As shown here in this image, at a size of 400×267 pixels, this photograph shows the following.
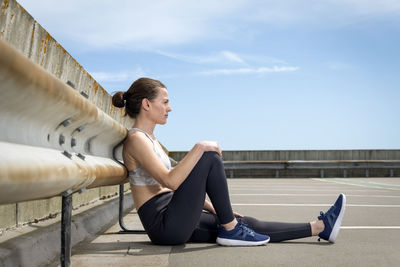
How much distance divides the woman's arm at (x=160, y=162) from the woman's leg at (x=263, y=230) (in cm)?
55

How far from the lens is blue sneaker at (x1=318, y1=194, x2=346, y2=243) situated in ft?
12.0

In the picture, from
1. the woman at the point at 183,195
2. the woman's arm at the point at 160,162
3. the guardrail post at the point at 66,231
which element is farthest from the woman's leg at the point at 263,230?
the guardrail post at the point at 66,231

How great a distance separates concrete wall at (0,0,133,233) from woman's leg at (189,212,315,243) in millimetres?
1211

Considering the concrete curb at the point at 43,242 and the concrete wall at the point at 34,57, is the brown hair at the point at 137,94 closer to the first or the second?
the concrete wall at the point at 34,57

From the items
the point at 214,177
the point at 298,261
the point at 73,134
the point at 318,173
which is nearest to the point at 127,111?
the point at 214,177

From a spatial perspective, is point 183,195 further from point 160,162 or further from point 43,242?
point 43,242

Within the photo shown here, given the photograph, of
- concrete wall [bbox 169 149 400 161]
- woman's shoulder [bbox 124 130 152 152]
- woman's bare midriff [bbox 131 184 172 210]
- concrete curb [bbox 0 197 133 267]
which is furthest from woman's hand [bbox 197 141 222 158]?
concrete wall [bbox 169 149 400 161]

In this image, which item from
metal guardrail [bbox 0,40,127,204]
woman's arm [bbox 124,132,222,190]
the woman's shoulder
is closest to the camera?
metal guardrail [bbox 0,40,127,204]

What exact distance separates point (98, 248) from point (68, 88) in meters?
1.70

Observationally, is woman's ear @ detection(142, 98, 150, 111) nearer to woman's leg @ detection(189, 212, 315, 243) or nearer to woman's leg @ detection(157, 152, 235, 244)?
woman's leg @ detection(157, 152, 235, 244)

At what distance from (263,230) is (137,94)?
1.46 meters

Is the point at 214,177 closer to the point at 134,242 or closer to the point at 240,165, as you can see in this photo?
the point at 134,242

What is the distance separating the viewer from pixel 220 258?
3115 millimetres

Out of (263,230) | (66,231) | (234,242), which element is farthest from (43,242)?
(263,230)
